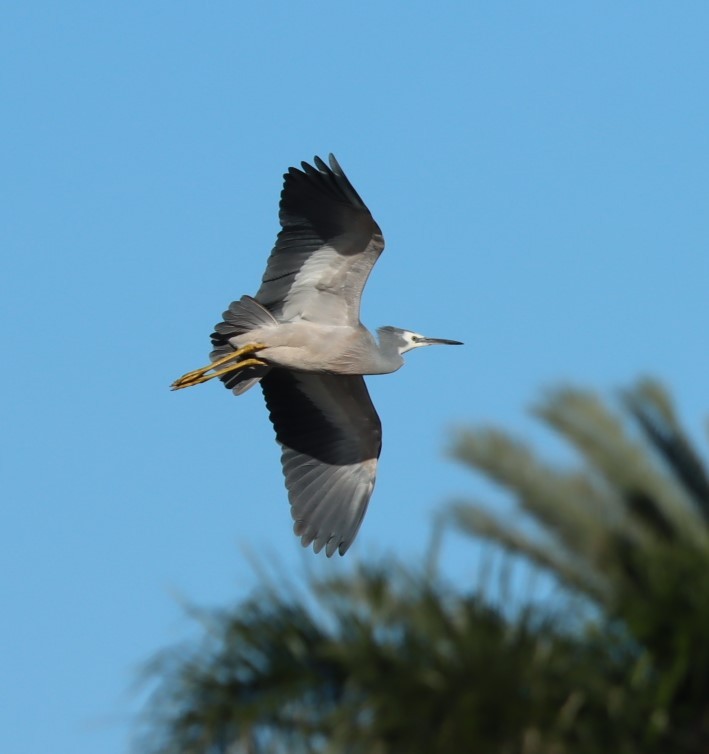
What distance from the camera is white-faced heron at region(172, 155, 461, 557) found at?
11852 mm

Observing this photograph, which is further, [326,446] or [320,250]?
[326,446]

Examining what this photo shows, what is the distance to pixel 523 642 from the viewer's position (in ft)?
16.6

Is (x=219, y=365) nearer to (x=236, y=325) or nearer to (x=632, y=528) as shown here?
(x=236, y=325)

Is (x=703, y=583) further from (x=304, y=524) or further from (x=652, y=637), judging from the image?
(x=304, y=524)

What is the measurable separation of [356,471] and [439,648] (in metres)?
8.14

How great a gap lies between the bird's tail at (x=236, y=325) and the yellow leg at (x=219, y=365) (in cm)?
10

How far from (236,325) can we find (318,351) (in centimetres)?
71

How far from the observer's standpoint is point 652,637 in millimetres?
5176

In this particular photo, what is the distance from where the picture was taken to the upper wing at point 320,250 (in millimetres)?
11656

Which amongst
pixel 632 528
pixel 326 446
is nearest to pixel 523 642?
pixel 632 528

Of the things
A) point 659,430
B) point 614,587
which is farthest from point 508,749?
point 659,430

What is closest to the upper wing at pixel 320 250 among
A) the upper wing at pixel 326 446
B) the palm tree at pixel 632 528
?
the upper wing at pixel 326 446

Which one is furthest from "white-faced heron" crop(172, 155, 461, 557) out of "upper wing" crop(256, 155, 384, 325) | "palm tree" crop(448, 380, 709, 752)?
"palm tree" crop(448, 380, 709, 752)

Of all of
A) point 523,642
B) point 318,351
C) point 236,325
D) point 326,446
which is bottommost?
point 523,642
